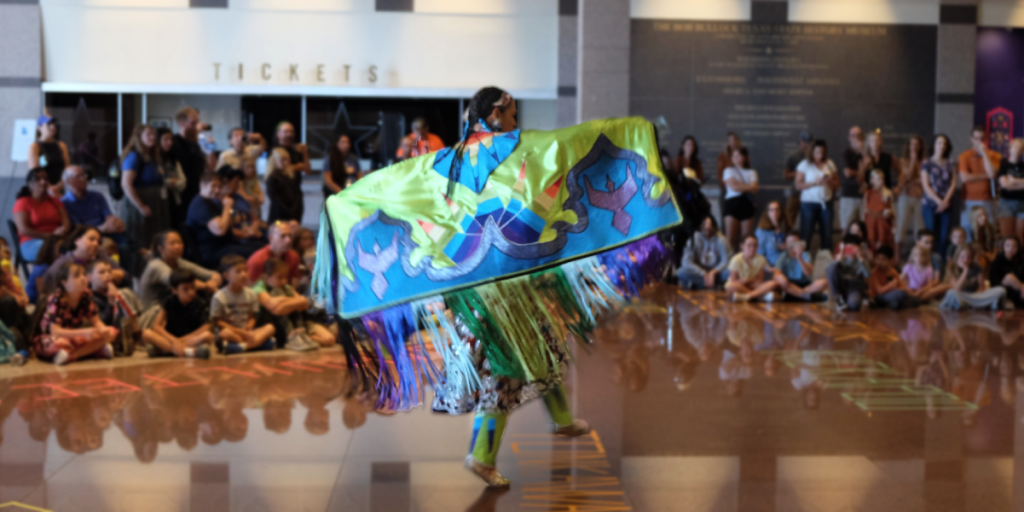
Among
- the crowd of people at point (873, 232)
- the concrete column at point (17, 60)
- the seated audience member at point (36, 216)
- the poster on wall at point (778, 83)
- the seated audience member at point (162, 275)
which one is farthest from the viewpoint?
the poster on wall at point (778, 83)

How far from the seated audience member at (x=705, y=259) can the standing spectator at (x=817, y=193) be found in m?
1.28

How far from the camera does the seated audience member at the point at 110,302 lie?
21.0ft

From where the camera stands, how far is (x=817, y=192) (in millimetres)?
10758

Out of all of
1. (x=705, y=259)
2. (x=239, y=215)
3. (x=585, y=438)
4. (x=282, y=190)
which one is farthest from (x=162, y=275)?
(x=705, y=259)

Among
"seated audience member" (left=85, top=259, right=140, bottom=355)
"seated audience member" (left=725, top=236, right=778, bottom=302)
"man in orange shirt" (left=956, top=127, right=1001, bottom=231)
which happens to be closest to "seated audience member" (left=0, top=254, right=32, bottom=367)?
"seated audience member" (left=85, top=259, right=140, bottom=355)

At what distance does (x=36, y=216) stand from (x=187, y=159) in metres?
1.59

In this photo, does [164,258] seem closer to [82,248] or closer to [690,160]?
[82,248]

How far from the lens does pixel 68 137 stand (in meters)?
13.4

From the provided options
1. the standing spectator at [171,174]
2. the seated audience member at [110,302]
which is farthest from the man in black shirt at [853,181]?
the seated audience member at [110,302]

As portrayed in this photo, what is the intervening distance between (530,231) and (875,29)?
11.7 metres

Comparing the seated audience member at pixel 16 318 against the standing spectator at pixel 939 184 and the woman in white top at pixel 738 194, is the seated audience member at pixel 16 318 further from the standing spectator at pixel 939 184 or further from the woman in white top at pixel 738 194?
the standing spectator at pixel 939 184

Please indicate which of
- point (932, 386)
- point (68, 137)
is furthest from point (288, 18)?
point (932, 386)

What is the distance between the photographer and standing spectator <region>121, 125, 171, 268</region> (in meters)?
8.57

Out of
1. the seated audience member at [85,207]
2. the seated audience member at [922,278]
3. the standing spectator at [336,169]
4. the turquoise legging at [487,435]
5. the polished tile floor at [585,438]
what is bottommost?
the polished tile floor at [585,438]
